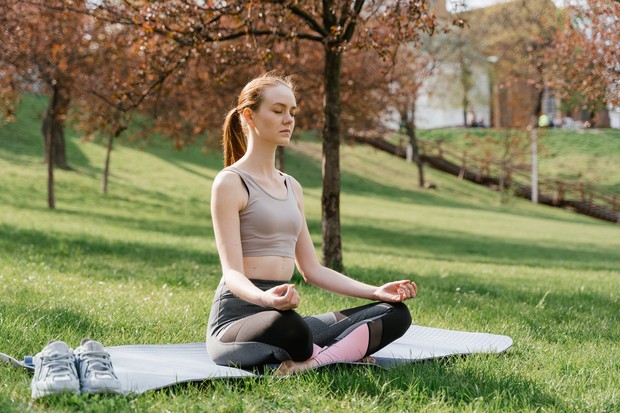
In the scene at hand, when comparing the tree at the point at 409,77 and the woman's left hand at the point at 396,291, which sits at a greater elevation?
the tree at the point at 409,77

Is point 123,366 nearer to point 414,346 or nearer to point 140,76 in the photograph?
point 414,346

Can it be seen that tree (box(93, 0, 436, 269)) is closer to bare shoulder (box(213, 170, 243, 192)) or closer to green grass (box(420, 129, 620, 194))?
bare shoulder (box(213, 170, 243, 192))

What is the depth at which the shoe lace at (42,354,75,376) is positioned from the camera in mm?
3770

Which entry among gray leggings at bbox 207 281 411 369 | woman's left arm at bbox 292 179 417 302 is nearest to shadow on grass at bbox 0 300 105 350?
gray leggings at bbox 207 281 411 369

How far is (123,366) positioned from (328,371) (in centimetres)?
119

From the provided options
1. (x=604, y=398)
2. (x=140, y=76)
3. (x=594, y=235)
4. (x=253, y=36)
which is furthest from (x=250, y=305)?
(x=594, y=235)

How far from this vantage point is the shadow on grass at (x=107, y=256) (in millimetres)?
9555

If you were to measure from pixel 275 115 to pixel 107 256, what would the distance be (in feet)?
25.7

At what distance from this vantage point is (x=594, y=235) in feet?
94.4

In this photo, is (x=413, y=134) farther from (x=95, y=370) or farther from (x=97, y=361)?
(x=95, y=370)

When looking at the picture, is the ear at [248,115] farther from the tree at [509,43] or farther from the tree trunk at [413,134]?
the tree at [509,43]

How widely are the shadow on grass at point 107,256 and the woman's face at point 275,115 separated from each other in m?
4.37

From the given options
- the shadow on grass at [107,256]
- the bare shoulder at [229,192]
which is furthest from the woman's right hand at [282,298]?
the shadow on grass at [107,256]

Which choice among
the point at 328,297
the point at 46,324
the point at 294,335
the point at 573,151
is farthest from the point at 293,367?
the point at 573,151
